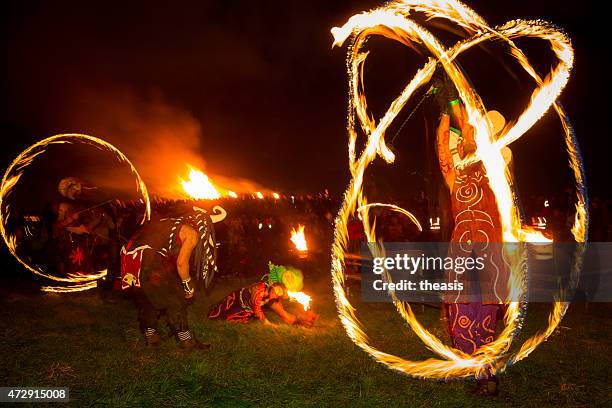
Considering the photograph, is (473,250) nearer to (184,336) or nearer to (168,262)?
(168,262)

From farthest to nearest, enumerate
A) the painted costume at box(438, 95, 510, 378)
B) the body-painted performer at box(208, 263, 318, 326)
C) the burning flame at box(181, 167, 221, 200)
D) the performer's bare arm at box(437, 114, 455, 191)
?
the burning flame at box(181, 167, 221, 200), the body-painted performer at box(208, 263, 318, 326), the performer's bare arm at box(437, 114, 455, 191), the painted costume at box(438, 95, 510, 378)

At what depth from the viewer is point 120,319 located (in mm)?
7766

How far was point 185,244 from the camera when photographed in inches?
227

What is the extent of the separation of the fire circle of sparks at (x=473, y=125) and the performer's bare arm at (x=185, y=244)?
186 centimetres

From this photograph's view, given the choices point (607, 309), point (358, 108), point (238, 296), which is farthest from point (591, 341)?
point (238, 296)

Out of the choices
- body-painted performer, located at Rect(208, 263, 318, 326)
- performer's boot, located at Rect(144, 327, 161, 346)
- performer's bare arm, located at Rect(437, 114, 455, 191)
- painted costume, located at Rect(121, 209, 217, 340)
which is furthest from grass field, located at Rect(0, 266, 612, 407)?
performer's bare arm, located at Rect(437, 114, 455, 191)

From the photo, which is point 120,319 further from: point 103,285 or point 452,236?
point 452,236

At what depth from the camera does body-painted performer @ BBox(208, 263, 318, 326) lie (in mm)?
7454

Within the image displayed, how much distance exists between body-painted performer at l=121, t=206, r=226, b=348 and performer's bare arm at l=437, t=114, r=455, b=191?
2.96 m

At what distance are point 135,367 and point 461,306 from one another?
3.55 metres

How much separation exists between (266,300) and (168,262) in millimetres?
2123

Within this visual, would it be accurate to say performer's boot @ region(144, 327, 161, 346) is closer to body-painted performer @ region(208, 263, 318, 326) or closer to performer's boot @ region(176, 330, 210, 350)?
performer's boot @ region(176, 330, 210, 350)

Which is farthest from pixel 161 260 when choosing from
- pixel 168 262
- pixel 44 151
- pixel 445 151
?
pixel 44 151

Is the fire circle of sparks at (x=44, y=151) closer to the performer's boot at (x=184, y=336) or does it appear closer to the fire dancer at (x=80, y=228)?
the fire dancer at (x=80, y=228)
